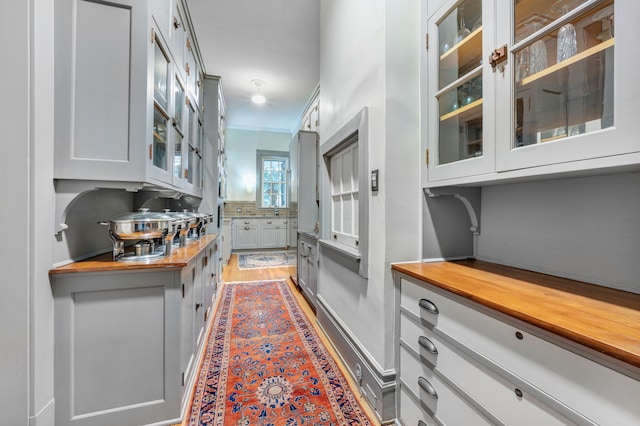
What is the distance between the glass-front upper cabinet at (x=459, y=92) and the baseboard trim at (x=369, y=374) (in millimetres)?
1136

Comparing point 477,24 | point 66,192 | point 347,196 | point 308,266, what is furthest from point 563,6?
point 308,266

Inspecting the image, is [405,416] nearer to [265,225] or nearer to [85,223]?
[85,223]

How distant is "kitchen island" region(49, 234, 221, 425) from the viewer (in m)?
1.28

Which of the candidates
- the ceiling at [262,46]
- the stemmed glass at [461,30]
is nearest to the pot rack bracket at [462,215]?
the stemmed glass at [461,30]

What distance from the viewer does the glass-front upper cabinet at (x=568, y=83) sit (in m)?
0.74

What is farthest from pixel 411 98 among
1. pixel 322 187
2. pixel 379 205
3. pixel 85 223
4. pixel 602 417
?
pixel 85 223

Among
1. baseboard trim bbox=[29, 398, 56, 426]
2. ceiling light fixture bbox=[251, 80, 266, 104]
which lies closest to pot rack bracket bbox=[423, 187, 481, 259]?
baseboard trim bbox=[29, 398, 56, 426]

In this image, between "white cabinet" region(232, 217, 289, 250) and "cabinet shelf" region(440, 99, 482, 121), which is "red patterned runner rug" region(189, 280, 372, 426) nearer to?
"cabinet shelf" region(440, 99, 482, 121)

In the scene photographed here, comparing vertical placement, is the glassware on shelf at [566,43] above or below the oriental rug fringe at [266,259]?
above

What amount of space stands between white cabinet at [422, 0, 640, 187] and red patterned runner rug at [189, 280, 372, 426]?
145 cm

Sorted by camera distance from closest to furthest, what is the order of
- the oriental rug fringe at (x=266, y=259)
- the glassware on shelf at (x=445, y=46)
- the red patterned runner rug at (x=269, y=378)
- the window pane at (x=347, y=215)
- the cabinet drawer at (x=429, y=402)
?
the cabinet drawer at (x=429, y=402), the glassware on shelf at (x=445, y=46), the red patterned runner rug at (x=269, y=378), the window pane at (x=347, y=215), the oriental rug fringe at (x=266, y=259)

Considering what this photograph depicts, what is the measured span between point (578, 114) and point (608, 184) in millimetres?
369

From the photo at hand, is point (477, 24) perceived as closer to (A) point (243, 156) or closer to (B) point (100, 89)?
(B) point (100, 89)

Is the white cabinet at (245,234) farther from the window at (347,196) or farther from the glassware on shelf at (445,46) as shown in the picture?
the glassware on shelf at (445,46)
